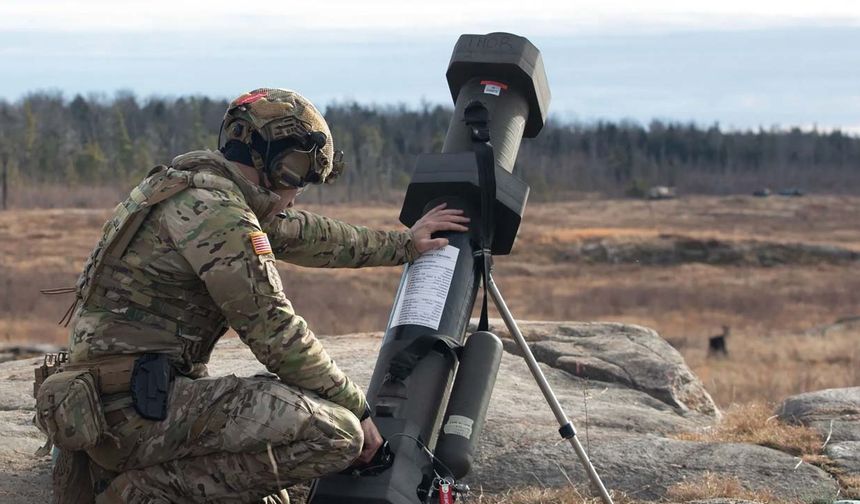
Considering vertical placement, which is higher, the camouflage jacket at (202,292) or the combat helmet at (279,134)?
the combat helmet at (279,134)

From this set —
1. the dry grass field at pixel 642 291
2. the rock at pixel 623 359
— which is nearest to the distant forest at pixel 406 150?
the dry grass field at pixel 642 291

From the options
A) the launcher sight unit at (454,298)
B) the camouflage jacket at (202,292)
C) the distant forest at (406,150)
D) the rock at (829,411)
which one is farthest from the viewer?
the distant forest at (406,150)

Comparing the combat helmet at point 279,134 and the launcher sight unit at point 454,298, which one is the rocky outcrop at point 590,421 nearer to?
the launcher sight unit at point 454,298

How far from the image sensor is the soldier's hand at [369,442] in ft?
16.7

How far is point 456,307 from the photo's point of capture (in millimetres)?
5844

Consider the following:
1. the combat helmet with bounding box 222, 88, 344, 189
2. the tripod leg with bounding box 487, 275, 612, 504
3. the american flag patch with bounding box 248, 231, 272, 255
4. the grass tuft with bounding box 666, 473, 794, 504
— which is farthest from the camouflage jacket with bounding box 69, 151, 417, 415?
the grass tuft with bounding box 666, 473, 794, 504

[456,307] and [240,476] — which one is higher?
[456,307]

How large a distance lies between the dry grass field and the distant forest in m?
19.0

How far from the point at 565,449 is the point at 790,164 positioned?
14802 centimetres

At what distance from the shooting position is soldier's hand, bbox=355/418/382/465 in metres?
5.08

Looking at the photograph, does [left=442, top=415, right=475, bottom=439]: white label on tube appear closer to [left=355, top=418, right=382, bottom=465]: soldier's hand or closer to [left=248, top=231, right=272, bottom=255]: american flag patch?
[left=355, top=418, right=382, bottom=465]: soldier's hand

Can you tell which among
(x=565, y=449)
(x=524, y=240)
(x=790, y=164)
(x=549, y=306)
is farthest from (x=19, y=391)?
(x=790, y=164)

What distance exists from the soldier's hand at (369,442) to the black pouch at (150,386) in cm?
85

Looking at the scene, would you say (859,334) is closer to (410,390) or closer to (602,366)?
(602,366)
